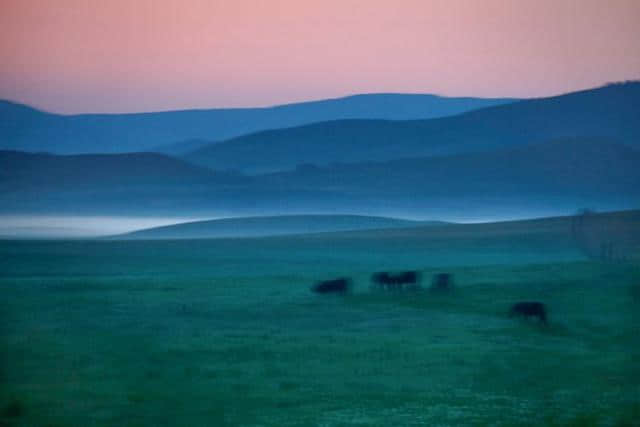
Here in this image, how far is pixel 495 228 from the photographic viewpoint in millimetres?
14344

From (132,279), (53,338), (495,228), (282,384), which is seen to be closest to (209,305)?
(132,279)

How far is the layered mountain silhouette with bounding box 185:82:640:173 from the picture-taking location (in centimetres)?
1189

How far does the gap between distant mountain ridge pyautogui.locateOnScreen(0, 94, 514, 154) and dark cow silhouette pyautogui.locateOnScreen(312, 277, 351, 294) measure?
7.82 ft

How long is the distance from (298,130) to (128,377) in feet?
16.5

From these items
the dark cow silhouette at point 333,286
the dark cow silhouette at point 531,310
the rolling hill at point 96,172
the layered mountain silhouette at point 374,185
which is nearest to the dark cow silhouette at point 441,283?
the layered mountain silhouette at point 374,185

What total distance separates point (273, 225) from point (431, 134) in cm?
306

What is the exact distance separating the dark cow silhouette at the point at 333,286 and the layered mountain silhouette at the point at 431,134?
1.85 m

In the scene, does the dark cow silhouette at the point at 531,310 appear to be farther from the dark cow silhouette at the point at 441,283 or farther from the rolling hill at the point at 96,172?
the rolling hill at the point at 96,172

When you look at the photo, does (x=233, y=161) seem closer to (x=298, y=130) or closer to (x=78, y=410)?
(x=298, y=130)

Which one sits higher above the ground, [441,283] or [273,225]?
[273,225]

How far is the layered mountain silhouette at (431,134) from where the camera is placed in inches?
468

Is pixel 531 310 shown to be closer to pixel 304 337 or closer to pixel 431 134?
pixel 304 337

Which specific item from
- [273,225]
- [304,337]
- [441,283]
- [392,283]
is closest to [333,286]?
[392,283]

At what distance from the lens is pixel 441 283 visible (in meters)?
12.6
